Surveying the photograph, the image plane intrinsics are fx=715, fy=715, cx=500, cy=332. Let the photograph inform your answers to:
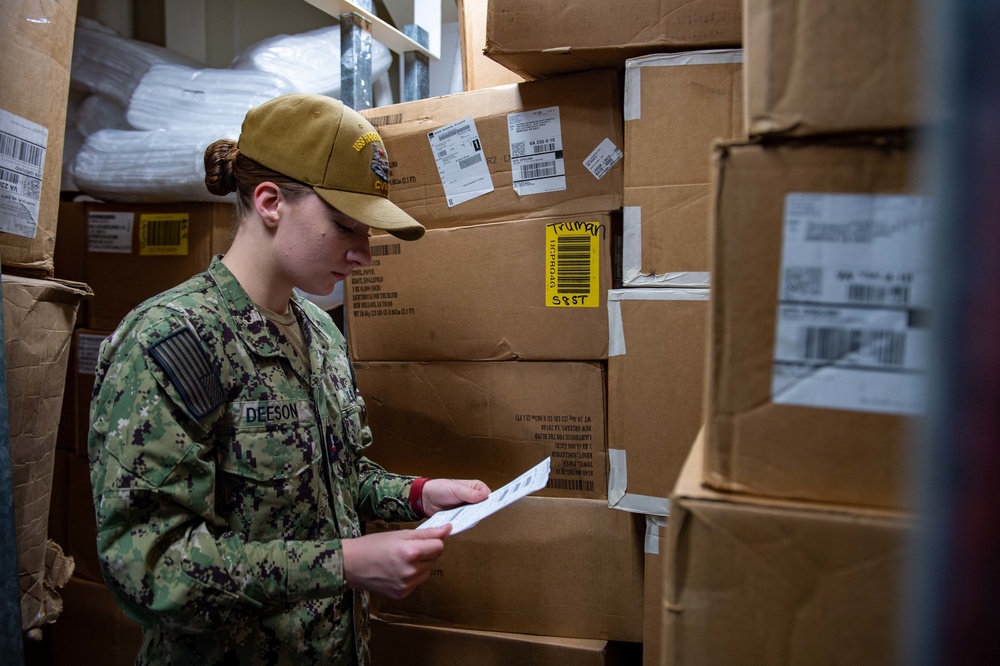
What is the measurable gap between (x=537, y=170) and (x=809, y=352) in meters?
0.92

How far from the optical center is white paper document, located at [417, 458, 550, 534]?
0.94 meters

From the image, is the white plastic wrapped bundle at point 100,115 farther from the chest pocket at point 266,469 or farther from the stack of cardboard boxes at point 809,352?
the stack of cardboard boxes at point 809,352

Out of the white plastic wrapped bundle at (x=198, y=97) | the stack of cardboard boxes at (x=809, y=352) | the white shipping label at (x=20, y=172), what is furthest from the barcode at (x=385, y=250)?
the stack of cardboard boxes at (x=809, y=352)

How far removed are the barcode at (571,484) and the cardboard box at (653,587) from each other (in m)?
0.13

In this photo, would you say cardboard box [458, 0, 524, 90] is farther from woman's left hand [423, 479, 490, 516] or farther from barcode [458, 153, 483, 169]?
woman's left hand [423, 479, 490, 516]

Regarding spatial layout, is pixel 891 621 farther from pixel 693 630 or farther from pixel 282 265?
pixel 282 265

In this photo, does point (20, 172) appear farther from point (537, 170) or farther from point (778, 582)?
point (778, 582)

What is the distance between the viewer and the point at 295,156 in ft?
3.37

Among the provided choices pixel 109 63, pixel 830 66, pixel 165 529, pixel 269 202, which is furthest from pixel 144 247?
pixel 830 66

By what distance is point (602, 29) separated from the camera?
1.17m

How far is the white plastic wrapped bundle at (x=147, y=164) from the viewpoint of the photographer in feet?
5.02

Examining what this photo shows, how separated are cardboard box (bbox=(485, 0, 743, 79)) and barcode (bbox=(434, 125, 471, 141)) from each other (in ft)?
0.55

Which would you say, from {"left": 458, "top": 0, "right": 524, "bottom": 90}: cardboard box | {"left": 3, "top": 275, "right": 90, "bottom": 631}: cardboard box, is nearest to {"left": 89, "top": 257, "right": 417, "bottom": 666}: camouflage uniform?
{"left": 3, "top": 275, "right": 90, "bottom": 631}: cardboard box

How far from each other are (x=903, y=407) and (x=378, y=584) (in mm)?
713
